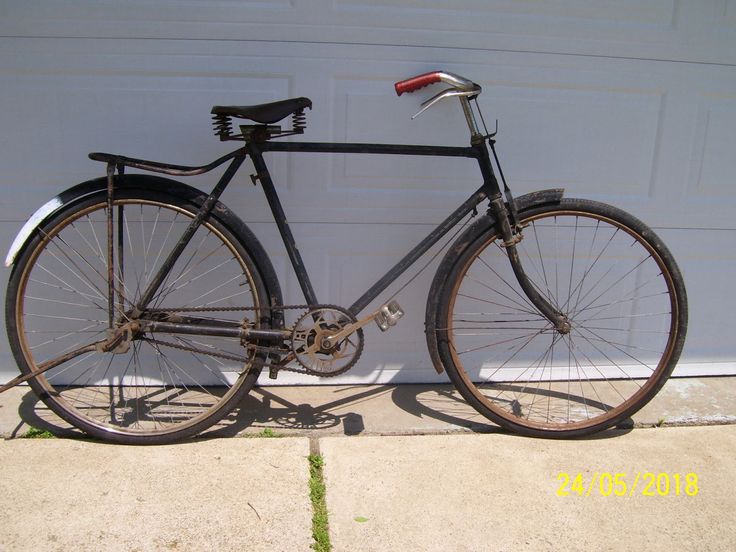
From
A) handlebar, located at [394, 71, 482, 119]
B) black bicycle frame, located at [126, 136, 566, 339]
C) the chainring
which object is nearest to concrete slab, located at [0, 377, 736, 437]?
the chainring

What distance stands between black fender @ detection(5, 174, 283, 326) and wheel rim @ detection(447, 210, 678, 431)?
0.99 metres

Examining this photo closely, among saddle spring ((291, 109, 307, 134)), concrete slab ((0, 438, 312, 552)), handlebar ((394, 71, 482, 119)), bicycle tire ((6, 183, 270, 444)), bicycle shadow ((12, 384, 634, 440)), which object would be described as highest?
handlebar ((394, 71, 482, 119))

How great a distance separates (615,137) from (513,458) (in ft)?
5.28

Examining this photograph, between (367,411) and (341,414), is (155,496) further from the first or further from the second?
(367,411)

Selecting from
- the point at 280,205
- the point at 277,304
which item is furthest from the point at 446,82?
the point at 277,304

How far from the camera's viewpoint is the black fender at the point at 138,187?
221 cm

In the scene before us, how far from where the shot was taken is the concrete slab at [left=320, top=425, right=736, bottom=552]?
1875 mm

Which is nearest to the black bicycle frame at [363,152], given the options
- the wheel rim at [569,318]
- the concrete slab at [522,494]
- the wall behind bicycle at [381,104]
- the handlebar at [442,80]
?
the handlebar at [442,80]

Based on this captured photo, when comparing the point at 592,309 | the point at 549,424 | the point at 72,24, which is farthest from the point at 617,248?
the point at 72,24

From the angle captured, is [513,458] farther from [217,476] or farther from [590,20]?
[590,20]

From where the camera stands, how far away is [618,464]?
7.44ft

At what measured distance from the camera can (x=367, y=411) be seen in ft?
8.64

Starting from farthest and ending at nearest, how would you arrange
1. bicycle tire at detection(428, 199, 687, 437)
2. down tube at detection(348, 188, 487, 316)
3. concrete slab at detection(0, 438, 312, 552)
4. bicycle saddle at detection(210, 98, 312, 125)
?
bicycle tire at detection(428, 199, 687, 437) → down tube at detection(348, 188, 487, 316) → bicycle saddle at detection(210, 98, 312, 125) → concrete slab at detection(0, 438, 312, 552)

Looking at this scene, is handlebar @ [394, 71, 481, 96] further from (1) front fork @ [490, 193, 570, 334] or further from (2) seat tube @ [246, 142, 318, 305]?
(2) seat tube @ [246, 142, 318, 305]
